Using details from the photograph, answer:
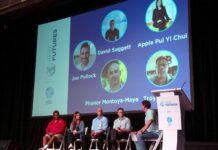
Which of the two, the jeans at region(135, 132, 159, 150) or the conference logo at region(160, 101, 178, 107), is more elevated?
the conference logo at region(160, 101, 178, 107)

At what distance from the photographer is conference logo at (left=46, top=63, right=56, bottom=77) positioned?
859cm

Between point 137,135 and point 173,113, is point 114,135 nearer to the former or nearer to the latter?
point 137,135

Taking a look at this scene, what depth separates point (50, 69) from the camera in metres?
8.66

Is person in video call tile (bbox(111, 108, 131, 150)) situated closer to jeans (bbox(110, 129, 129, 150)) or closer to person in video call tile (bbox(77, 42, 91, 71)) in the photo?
jeans (bbox(110, 129, 129, 150))

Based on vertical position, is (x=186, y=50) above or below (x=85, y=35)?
below

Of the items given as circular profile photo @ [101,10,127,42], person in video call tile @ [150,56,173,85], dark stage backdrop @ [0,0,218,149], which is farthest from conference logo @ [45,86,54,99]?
person in video call tile @ [150,56,173,85]

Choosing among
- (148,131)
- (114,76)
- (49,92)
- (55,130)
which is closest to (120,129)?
(148,131)

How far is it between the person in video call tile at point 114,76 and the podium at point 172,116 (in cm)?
271

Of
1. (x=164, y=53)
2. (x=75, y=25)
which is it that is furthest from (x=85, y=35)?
(x=164, y=53)

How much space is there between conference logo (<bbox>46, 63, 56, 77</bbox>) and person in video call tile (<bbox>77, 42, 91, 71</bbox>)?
2.85ft

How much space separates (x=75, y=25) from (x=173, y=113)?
15.0ft

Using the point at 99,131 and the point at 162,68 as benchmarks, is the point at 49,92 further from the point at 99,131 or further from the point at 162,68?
the point at 162,68

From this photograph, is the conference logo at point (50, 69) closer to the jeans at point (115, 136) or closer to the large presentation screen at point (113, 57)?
the large presentation screen at point (113, 57)

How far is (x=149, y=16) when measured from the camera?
683 cm
